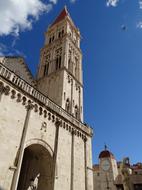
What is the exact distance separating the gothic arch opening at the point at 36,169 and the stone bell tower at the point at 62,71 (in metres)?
6.72

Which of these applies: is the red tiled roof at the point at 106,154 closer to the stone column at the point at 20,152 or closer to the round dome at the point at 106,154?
the round dome at the point at 106,154

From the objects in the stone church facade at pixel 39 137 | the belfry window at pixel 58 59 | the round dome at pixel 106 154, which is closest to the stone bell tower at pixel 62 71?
the belfry window at pixel 58 59

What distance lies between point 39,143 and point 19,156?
91.9 inches

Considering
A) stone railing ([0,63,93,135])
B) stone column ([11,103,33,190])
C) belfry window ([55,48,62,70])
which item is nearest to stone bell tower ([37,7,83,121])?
belfry window ([55,48,62,70])

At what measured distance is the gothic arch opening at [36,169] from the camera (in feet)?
43.2

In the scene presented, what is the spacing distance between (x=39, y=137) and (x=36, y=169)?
10.0 feet

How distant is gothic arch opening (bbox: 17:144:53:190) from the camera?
43.2 feet

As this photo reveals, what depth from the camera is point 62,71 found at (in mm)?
22688

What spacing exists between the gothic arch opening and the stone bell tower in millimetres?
6720

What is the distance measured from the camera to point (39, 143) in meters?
12.9

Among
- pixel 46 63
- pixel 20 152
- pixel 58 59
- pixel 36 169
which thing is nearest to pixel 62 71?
pixel 58 59

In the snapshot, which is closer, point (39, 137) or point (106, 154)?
point (39, 137)

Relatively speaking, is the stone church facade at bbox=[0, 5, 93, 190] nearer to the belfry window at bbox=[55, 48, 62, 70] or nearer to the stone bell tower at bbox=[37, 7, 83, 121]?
the stone bell tower at bbox=[37, 7, 83, 121]

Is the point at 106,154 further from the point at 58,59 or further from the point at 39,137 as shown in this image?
the point at 39,137
